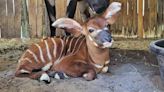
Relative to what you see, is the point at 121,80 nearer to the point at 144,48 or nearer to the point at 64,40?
the point at 64,40

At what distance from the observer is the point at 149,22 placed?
510 centimetres

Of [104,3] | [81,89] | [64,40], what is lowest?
[81,89]

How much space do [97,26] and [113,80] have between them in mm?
437

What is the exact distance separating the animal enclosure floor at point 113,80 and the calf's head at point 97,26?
304mm

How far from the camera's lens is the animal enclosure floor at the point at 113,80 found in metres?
2.74

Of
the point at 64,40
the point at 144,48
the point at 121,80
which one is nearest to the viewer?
the point at 121,80

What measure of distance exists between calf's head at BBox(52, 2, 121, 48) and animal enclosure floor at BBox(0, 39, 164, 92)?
30 centimetres

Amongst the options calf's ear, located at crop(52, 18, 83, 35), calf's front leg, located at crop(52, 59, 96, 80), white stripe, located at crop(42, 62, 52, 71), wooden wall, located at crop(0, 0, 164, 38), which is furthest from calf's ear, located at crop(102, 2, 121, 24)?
wooden wall, located at crop(0, 0, 164, 38)

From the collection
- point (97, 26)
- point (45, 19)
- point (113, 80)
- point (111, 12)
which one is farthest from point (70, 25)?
point (45, 19)

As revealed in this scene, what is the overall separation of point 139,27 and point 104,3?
1958 millimetres

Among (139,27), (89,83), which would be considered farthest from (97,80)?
(139,27)

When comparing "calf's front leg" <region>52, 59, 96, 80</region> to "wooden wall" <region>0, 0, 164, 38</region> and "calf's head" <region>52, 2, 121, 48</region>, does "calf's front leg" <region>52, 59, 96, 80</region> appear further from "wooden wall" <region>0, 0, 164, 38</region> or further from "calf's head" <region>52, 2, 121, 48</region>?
"wooden wall" <region>0, 0, 164, 38</region>

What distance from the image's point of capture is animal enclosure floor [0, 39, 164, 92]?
2744mm

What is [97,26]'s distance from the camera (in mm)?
2924
